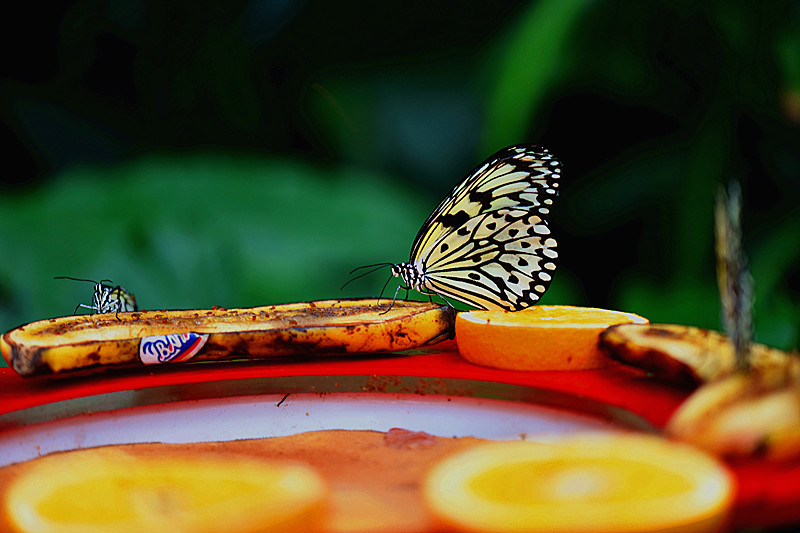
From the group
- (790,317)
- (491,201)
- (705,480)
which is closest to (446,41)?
(491,201)

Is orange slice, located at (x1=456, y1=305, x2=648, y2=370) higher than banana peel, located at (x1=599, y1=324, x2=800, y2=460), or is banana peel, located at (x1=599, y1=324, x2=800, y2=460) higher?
orange slice, located at (x1=456, y1=305, x2=648, y2=370)

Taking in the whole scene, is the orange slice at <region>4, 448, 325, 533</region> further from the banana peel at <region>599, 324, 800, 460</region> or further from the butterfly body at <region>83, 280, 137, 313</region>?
the butterfly body at <region>83, 280, 137, 313</region>

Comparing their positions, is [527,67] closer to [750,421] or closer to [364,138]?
[364,138]

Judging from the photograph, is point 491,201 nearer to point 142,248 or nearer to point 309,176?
point 309,176

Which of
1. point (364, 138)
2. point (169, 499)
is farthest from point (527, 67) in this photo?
point (169, 499)

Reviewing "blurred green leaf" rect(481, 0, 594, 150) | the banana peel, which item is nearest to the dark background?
"blurred green leaf" rect(481, 0, 594, 150)

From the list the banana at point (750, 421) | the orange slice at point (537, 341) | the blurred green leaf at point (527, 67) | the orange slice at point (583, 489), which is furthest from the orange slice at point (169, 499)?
the blurred green leaf at point (527, 67)

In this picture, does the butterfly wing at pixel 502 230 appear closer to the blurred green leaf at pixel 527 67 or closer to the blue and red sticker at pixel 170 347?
the blue and red sticker at pixel 170 347
